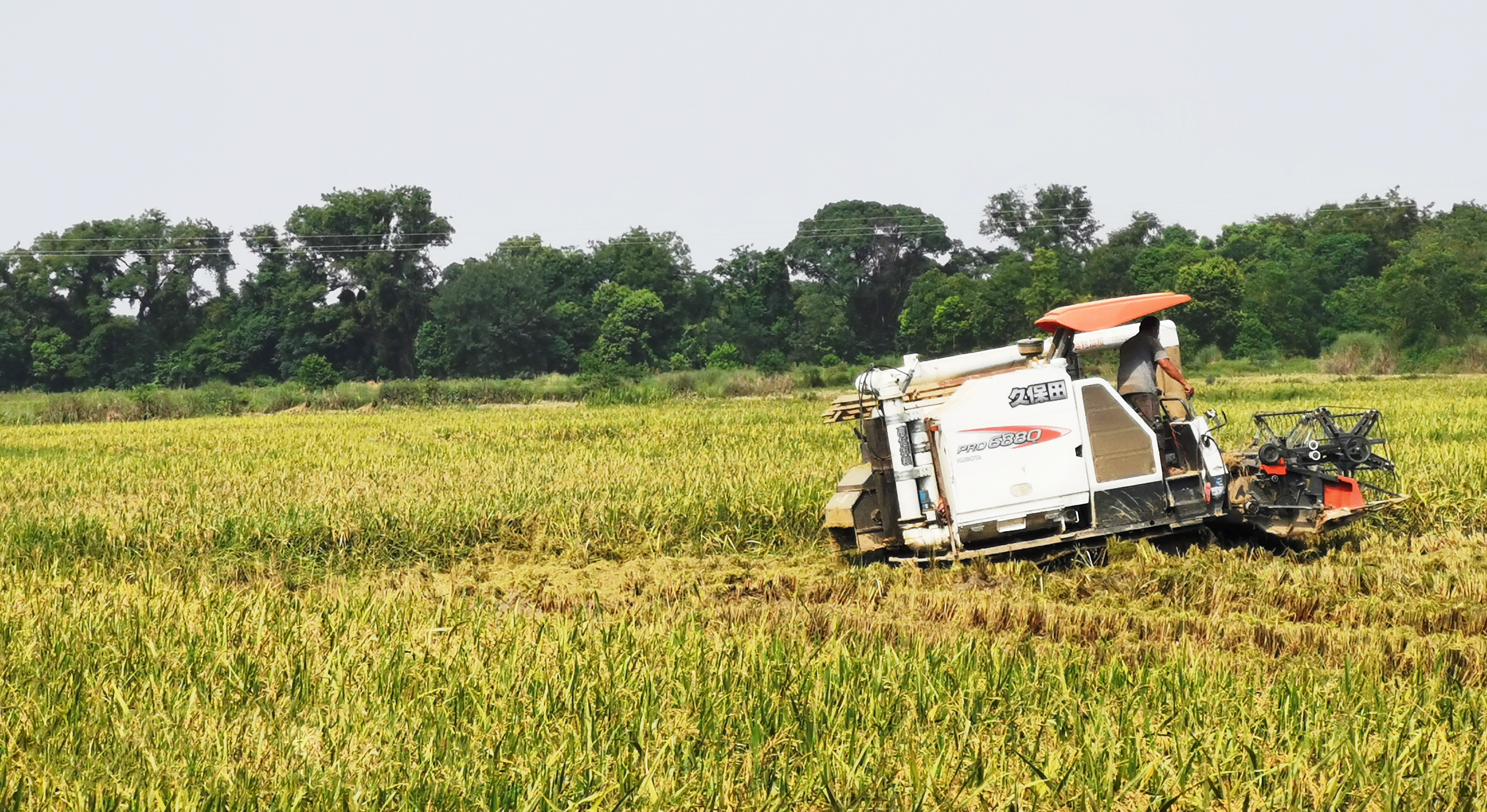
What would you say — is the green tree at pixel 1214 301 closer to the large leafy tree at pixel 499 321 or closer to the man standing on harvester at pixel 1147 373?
the large leafy tree at pixel 499 321

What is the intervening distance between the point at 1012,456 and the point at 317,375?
46.9 metres

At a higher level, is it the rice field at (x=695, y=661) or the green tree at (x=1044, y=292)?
the green tree at (x=1044, y=292)

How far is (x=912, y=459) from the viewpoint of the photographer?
33.4 feet

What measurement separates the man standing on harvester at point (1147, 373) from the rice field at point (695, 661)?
123cm

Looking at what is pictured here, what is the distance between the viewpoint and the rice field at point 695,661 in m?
4.71

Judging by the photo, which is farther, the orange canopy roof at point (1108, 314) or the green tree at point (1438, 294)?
the green tree at point (1438, 294)

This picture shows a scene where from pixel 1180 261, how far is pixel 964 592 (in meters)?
57.4

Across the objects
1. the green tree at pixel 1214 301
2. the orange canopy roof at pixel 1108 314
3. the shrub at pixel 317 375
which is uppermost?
the shrub at pixel 317 375

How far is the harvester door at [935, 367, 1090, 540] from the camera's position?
10.0 meters

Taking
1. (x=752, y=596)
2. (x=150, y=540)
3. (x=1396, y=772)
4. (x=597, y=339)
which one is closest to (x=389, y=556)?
(x=150, y=540)

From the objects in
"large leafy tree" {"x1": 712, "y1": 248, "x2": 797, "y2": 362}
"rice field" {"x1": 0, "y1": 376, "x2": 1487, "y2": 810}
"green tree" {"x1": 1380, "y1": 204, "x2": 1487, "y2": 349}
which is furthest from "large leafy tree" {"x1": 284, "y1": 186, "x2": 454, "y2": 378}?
"rice field" {"x1": 0, "y1": 376, "x2": 1487, "y2": 810}

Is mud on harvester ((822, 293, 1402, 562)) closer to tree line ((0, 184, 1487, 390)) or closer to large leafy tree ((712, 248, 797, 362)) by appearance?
tree line ((0, 184, 1487, 390))

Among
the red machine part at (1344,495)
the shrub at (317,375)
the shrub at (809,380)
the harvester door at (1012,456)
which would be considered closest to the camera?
the harvester door at (1012,456)

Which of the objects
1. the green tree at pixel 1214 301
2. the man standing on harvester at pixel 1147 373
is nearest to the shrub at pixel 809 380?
the green tree at pixel 1214 301
